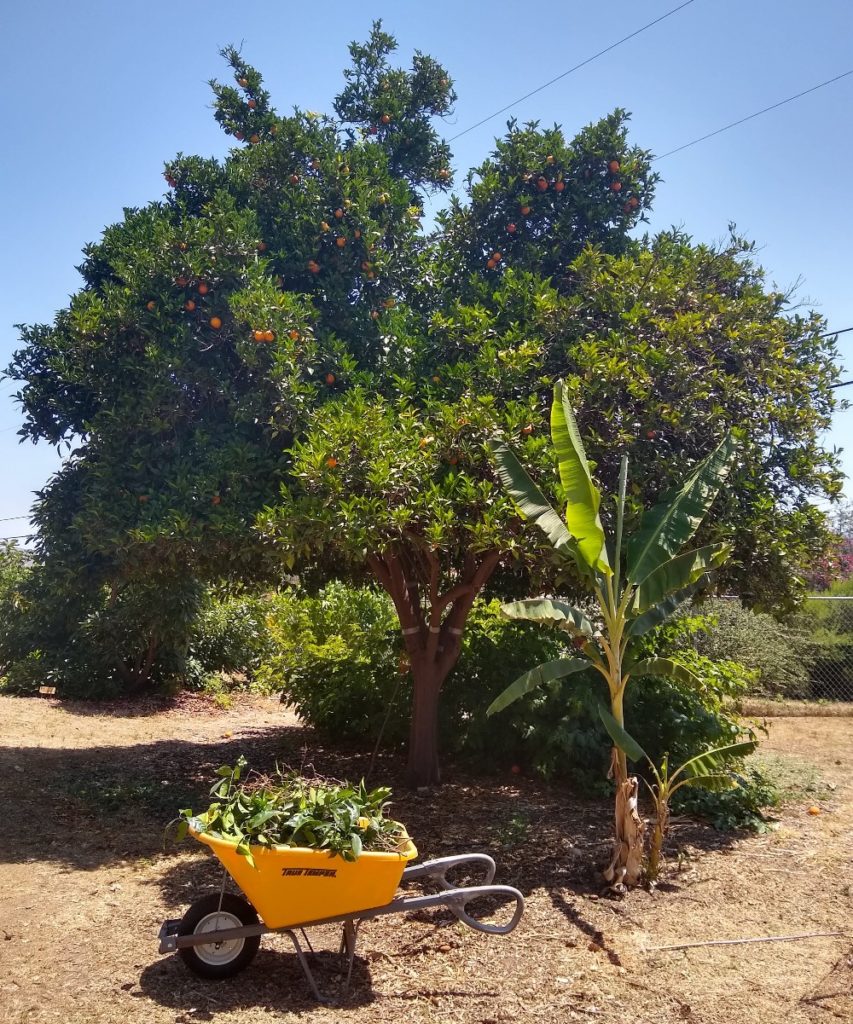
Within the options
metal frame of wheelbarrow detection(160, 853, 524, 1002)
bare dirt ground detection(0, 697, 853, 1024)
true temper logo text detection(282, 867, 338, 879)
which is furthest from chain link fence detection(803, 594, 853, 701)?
true temper logo text detection(282, 867, 338, 879)

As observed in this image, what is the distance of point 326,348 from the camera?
805 cm

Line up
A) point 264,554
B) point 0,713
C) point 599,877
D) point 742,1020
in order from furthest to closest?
point 0,713 → point 264,554 → point 599,877 → point 742,1020

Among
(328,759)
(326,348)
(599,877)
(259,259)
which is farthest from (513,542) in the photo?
(328,759)

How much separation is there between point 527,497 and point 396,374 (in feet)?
8.39

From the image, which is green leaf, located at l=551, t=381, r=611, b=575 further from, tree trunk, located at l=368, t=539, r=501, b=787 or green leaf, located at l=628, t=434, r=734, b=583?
tree trunk, located at l=368, t=539, r=501, b=787

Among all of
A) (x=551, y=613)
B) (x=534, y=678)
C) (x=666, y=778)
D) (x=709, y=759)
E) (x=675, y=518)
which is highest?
(x=675, y=518)

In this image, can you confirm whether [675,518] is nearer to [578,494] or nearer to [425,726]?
[578,494]

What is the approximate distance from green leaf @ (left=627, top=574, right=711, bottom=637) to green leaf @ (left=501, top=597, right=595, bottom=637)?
0.31 meters

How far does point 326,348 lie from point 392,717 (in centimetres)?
408

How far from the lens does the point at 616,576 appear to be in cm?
578

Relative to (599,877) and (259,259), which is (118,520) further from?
(599,877)

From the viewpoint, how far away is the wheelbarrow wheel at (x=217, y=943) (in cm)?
423

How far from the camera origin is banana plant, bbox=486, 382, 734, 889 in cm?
557

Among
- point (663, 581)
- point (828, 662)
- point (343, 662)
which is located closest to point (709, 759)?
point (663, 581)
